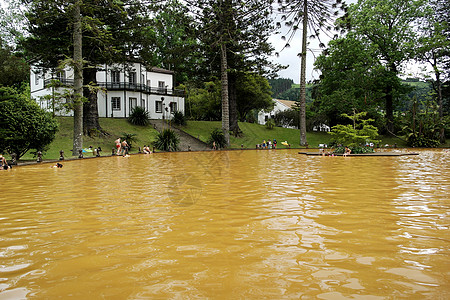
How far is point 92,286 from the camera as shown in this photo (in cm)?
257

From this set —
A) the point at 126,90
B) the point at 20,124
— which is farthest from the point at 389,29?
the point at 20,124

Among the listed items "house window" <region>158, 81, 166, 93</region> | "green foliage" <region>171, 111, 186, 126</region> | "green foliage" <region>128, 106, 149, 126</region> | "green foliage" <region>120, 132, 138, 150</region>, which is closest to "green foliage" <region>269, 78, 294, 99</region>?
"house window" <region>158, 81, 166, 93</region>

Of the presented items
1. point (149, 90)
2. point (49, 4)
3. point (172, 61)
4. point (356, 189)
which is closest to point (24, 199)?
point (356, 189)

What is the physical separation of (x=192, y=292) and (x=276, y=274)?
822mm

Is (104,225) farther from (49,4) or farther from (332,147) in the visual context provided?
(332,147)

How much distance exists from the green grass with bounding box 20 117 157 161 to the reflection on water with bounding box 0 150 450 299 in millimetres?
19176

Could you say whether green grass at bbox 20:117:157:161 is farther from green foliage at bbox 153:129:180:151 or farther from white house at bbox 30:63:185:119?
white house at bbox 30:63:185:119

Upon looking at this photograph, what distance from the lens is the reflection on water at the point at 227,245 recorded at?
2535 mm

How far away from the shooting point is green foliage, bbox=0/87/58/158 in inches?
594

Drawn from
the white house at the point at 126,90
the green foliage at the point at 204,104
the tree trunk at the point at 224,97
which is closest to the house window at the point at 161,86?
the white house at the point at 126,90

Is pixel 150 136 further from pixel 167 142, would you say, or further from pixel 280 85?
pixel 280 85

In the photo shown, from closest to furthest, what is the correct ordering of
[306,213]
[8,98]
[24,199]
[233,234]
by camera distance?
[233,234], [306,213], [24,199], [8,98]

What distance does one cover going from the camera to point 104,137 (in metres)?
29.2

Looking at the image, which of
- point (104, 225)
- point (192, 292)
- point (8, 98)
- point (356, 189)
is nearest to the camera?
point (192, 292)
